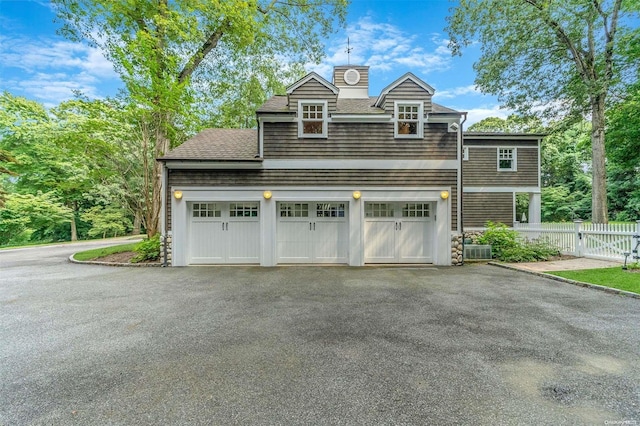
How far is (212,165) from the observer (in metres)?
8.16

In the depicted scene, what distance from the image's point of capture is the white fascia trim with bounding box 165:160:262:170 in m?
8.04

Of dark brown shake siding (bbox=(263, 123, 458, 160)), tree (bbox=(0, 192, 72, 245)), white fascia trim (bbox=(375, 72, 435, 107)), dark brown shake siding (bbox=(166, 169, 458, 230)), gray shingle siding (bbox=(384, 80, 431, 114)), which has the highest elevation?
white fascia trim (bbox=(375, 72, 435, 107))

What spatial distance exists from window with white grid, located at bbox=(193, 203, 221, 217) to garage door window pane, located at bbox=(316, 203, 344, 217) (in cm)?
318

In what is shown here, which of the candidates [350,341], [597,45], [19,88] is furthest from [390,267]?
[19,88]

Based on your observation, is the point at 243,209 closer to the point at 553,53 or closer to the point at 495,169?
the point at 495,169

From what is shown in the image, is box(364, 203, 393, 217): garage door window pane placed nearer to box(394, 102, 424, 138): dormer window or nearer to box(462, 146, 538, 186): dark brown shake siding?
box(394, 102, 424, 138): dormer window

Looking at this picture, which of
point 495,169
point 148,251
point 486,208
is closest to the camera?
point 148,251

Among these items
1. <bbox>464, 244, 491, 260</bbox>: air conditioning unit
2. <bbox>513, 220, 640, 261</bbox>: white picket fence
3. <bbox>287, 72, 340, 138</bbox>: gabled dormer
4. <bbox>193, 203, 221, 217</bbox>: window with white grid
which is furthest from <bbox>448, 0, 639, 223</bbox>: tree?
<bbox>193, 203, 221, 217</bbox>: window with white grid

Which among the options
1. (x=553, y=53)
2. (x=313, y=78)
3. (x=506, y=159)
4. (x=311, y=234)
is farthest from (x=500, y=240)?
(x=553, y=53)

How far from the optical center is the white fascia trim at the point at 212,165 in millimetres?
8039

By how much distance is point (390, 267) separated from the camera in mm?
8211

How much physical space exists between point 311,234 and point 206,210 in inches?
135

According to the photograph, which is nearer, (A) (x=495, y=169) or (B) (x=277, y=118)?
(B) (x=277, y=118)

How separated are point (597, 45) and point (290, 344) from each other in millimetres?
17380
